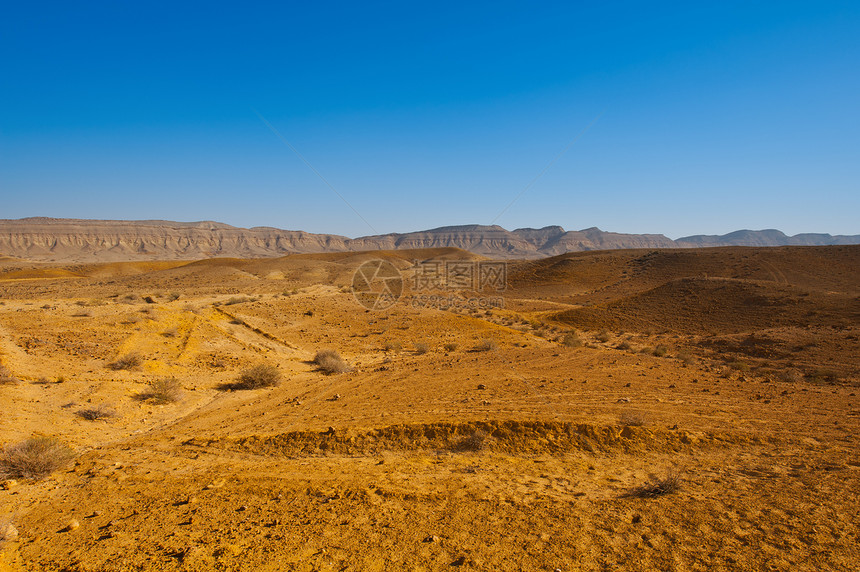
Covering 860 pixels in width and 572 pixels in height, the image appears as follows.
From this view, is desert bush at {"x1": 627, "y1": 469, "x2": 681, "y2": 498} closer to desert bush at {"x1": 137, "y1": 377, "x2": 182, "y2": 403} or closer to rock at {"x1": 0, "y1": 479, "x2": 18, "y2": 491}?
rock at {"x1": 0, "y1": 479, "x2": 18, "y2": 491}

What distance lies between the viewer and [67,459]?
6379 mm

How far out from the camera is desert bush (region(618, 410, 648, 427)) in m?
7.98

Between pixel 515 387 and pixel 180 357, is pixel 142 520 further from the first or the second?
pixel 180 357

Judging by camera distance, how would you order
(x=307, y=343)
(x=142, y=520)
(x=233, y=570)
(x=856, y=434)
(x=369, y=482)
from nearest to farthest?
(x=233, y=570) → (x=142, y=520) → (x=369, y=482) → (x=856, y=434) → (x=307, y=343)

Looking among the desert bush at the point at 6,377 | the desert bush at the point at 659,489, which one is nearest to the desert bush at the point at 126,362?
the desert bush at the point at 6,377

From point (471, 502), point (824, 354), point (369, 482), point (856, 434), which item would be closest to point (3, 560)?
point (369, 482)

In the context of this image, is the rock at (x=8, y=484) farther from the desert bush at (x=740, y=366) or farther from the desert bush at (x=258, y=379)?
the desert bush at (x=740, y=366)

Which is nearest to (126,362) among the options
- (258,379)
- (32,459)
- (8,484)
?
(258,379)

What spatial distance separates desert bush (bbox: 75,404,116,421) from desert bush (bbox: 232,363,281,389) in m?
3.28

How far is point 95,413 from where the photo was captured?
8.46 metres

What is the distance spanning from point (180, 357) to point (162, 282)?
3668cm

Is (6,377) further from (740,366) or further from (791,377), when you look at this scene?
(740,366)

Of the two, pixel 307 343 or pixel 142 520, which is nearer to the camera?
pixel 142 520

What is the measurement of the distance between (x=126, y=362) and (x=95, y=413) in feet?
12.5
